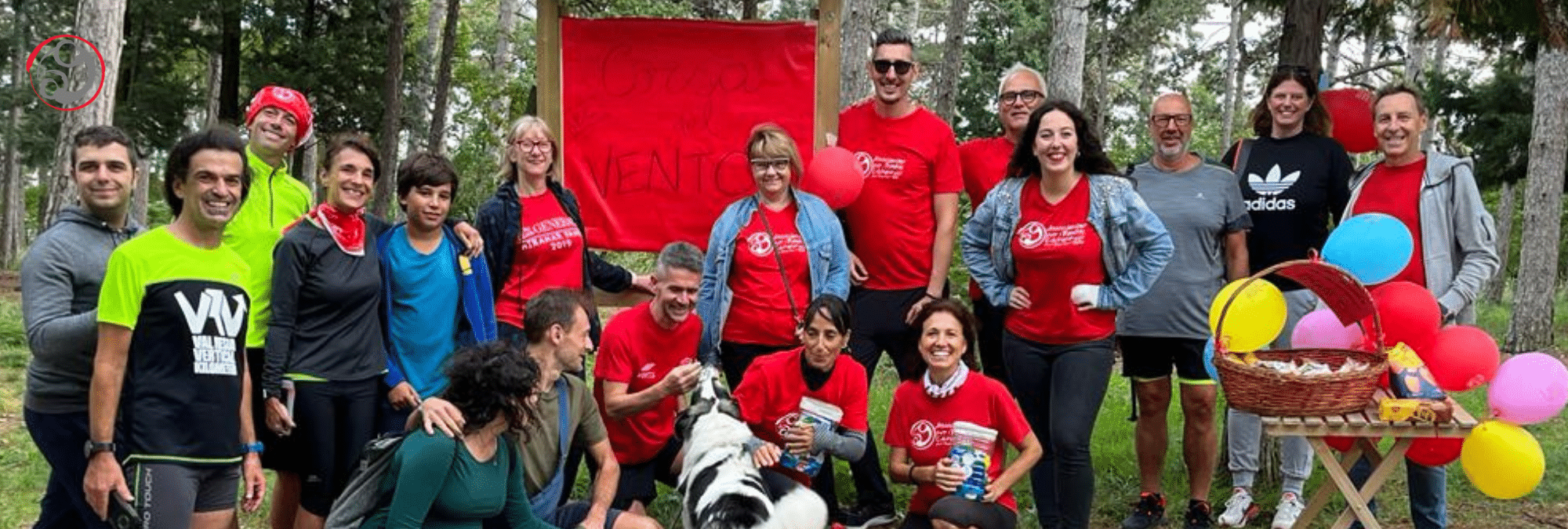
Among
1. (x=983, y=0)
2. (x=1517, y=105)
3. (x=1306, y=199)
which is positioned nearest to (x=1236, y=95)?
(x=983, y=0)

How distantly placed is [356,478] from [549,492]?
0.87 metres

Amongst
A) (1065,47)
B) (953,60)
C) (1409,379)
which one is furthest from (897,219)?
(953,60)

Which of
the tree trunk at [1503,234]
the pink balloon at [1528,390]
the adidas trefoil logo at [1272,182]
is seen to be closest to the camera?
the pink balloon at [1528,390]

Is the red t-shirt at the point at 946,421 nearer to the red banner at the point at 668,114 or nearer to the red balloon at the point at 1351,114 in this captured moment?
the red banner at the point at 668,114

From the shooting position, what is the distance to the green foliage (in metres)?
18.9

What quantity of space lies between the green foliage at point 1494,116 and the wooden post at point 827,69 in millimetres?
15346

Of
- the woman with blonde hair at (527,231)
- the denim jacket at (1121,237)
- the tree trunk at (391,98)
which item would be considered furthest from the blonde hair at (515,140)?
the tree trunk at (391,98)

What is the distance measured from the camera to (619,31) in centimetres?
675

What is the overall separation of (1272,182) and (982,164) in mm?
1271

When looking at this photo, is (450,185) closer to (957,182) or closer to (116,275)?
(116,275)

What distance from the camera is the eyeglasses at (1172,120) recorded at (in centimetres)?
572

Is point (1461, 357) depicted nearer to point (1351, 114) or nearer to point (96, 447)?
point (1351, 114)

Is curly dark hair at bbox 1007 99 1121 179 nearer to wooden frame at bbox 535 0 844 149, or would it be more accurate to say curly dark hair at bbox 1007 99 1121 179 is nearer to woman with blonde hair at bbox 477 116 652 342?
Answer: wooden frame at bbox 535 0 844 149

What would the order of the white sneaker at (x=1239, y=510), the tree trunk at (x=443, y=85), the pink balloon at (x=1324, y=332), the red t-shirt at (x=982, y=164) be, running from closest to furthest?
the pink balloon at (x=1324, y=332) → the white sneaker at (x=1239, y=510) → the red t-shirt at (x=982, y=164) → the tree trunk at (x=443, y=85)
